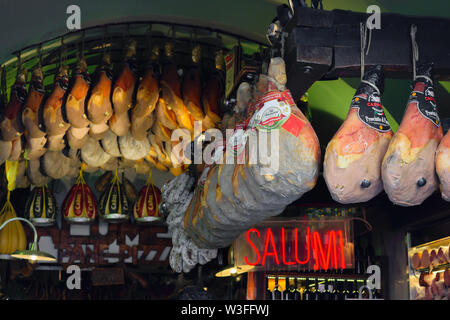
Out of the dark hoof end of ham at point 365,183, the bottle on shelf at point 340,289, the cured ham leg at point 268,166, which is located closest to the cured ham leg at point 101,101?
the cured ham leg at point 268,166

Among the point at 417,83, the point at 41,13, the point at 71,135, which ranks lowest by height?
the point at 417,83

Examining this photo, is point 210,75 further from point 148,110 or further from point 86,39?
point 86,39

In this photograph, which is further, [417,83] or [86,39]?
[86,39]

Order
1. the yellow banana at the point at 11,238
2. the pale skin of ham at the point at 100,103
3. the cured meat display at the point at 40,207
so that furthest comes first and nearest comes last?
1. the cured meat display at the point at 40,207
2. the yellow banana at the point at 11,238
3. the pale skin of ham at the point at 100,103

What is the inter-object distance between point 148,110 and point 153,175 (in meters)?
2.88

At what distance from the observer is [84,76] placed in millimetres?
3900

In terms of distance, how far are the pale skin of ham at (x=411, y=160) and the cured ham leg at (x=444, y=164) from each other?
33mm

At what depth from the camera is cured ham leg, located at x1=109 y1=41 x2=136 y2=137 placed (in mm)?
3830

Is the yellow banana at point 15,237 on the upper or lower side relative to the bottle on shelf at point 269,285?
upper

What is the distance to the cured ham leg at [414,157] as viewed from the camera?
5.40 feet

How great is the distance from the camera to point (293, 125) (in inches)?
73.7

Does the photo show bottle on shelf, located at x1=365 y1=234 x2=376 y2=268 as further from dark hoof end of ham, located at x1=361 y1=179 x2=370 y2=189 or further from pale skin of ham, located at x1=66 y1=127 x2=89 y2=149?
dark hoof end of ham, located at x1=361 y1=179 x2=370 y2=189

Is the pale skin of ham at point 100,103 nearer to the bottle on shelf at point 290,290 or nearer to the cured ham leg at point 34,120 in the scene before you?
the cured ham leg at point 34,120

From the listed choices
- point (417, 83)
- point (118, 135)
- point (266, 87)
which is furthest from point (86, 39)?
point (417, 83)
